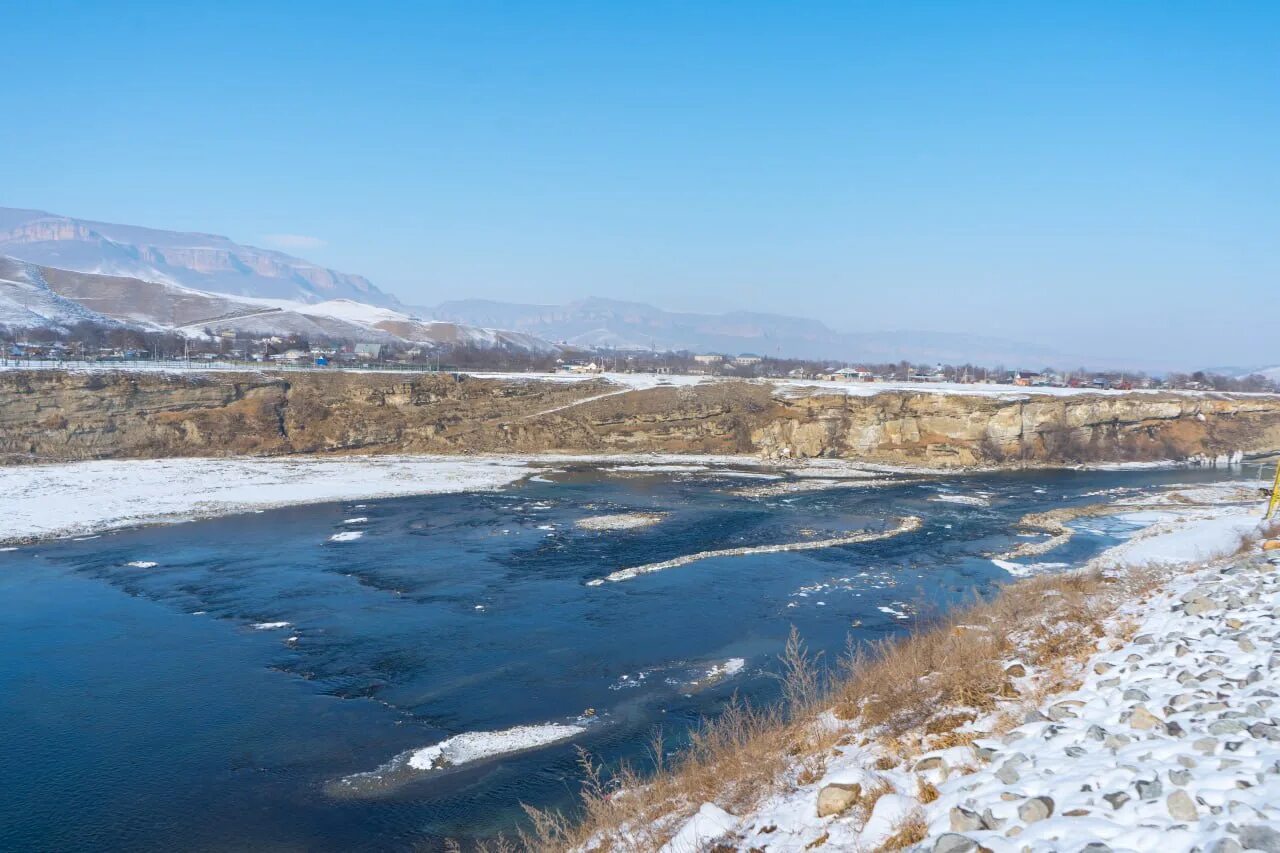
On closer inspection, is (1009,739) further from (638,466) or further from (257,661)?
(638,466)

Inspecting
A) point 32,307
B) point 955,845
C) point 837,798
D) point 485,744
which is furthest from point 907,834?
point 32,307

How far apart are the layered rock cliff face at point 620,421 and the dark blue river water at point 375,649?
64.8ft

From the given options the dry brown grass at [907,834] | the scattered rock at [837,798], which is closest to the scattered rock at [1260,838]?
the dry brown grass at [907,834]

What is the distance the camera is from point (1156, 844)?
207 inches

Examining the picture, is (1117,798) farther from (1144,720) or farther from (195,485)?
(195,485)

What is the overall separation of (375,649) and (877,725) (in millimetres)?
10999

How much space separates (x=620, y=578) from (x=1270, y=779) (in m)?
17.1

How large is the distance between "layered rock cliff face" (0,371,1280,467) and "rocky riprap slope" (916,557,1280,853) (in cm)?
4109

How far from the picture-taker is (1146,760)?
641 cm

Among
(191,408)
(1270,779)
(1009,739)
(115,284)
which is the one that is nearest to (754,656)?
(1009,739)

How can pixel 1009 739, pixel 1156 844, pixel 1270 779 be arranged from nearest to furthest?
pixel 1156 844 < pixel 1270 779 < pixel 1009 739

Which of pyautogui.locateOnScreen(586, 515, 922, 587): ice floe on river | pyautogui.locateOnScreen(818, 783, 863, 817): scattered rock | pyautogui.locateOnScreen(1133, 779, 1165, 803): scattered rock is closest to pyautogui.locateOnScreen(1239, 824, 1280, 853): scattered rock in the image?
pyautogui.locateOnScreen(1133, 779, 1165, 803): scattered rock

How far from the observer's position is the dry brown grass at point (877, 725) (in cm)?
809

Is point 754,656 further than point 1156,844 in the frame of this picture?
Answer: Yes
